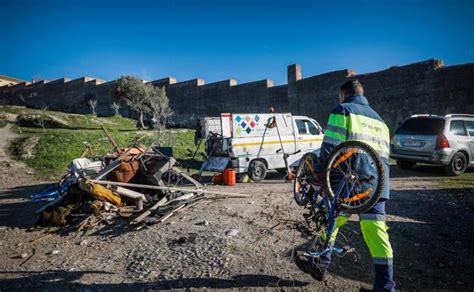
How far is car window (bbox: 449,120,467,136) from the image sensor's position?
29.6 feet

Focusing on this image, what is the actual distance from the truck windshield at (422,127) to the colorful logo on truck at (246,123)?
4.77 m

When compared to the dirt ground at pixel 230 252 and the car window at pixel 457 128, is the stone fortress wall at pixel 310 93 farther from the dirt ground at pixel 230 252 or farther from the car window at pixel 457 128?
the dirt ground at pixel 230 252

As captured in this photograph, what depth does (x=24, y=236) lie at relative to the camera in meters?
5.26

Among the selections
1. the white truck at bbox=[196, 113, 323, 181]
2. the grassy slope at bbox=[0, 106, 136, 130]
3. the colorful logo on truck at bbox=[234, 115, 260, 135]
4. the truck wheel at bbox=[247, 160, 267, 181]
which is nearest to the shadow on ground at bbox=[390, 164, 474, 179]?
the white truck at bbox=[196, 113, 323, 181]

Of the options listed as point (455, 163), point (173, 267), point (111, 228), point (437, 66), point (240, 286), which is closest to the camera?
point (240, 286)

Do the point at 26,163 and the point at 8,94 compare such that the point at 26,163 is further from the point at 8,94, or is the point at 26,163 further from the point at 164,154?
the point at 8,94

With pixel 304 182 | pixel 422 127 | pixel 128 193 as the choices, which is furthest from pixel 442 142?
pixel 128 193

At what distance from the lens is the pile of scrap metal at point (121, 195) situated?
17.8ft

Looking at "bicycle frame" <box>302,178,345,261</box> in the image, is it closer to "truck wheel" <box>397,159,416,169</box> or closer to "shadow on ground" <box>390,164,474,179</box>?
"shadow on ground" <box>390,164,474,179</box>

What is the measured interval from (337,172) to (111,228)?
412 centimetres

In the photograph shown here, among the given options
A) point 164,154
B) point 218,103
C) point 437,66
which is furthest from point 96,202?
point 218,103

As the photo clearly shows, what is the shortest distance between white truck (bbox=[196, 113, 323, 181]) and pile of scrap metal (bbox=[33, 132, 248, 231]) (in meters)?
2.90

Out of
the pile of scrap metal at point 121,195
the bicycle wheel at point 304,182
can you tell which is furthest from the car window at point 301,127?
the bicycle wheel at point 304,182

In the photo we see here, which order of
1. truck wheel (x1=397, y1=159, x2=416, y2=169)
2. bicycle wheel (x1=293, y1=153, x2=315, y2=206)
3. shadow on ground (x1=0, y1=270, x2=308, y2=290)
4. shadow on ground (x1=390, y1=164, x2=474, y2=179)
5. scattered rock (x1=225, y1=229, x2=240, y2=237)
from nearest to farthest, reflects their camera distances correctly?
shadow on ground (x1=0, y1=270, x2=308, y2=290)
bicycle wheel (x1=293, y1=153, x2=315, y2=206)
scattered rock (x1=225, y1=229, x2=240, y2=237)
shadow on ground (x1=390, y1=164, x2=474, y2=179)
truck wheel (x1=397, y1=159, x2=416, y2=169)
